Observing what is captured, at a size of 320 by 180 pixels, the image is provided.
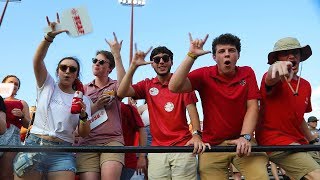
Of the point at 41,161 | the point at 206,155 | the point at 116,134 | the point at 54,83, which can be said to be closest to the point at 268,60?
the point at 206,155

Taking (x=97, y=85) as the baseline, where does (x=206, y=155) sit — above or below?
below

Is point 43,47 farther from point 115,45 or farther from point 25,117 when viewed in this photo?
point 25,117

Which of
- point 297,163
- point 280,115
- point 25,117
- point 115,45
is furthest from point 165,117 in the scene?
point 25,117

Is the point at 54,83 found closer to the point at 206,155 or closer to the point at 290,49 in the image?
the point at 206,155

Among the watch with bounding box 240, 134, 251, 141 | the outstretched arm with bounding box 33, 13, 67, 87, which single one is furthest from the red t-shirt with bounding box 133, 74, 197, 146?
the outstretched arm with bounding box 33, 13, 67, 87

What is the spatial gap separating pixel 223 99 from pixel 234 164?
557 millimetres

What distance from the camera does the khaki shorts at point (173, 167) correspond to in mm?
3646

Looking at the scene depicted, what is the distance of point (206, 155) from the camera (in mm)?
3467

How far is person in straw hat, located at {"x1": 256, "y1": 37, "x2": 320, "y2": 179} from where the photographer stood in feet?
10.8

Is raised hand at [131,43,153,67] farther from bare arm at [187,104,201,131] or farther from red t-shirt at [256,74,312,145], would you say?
red t-shirt at [256,74,312,145]

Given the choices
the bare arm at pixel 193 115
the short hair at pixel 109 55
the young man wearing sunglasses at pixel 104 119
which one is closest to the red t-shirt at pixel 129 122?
the young man wearing sunglasses at pixel 104 119

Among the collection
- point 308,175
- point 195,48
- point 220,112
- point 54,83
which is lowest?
point 308,175

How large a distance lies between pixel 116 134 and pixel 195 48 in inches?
50.5

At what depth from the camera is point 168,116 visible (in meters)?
3.74
